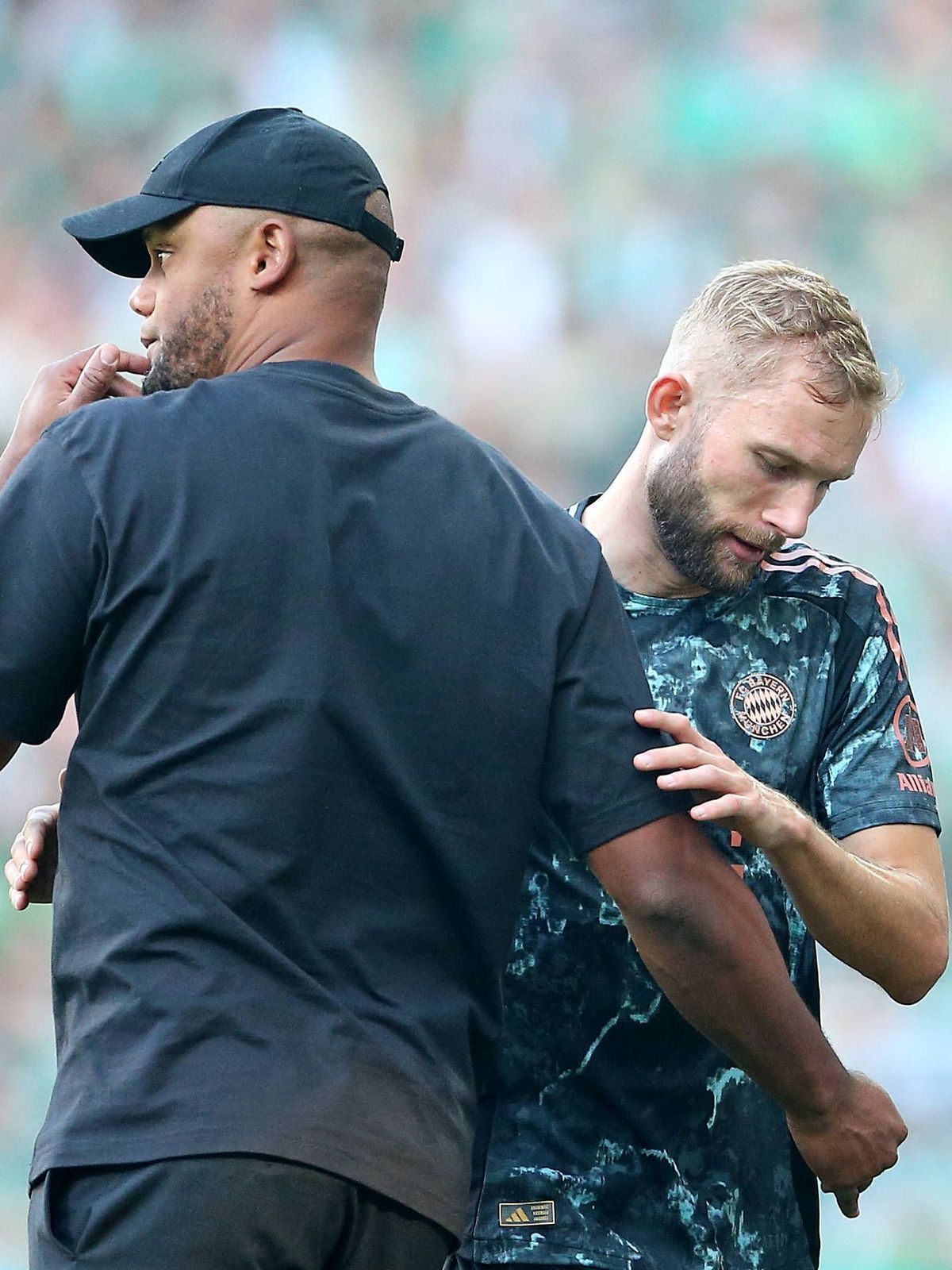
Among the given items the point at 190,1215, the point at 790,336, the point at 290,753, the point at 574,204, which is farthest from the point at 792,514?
the point at 574,204

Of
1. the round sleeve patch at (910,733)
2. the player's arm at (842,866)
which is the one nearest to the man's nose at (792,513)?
the round sleeve patch at (910,733)

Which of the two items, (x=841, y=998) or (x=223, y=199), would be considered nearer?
(x=223, y=199)

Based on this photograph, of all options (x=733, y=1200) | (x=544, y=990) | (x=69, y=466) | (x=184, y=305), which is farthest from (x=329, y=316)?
(x=733, y=1200)

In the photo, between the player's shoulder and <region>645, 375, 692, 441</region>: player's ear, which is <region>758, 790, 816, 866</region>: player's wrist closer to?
the player's shoulder

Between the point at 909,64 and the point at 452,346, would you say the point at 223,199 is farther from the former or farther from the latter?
the point at 909,64

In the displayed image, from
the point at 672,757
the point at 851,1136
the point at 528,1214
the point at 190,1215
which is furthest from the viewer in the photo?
the point at 528,1214

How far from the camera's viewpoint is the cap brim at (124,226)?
5.79 ft

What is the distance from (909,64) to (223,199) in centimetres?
314

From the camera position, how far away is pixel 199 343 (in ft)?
5.77

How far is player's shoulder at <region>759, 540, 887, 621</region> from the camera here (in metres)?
2.29

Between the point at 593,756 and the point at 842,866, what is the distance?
1.29 feet

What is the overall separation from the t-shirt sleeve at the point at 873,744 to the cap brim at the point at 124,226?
980 mm

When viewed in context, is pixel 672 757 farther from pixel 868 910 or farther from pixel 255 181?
pixel 255 181

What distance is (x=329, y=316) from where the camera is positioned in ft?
5.77
